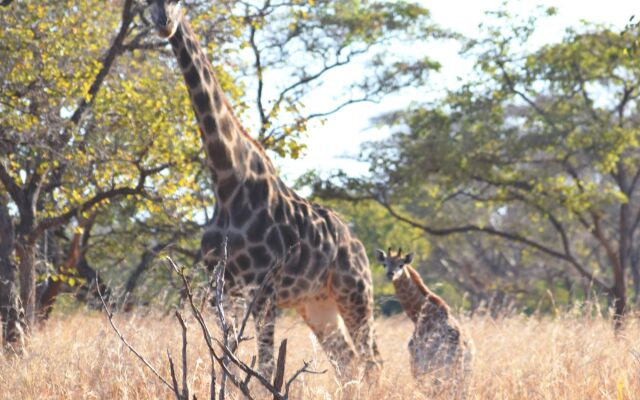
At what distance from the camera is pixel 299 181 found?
21.1 m

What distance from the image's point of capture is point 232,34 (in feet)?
42.1

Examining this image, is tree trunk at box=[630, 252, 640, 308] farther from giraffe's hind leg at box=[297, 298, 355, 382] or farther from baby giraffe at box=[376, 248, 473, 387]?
giraffe's hind leg at box=[297, 298, 355, 382]

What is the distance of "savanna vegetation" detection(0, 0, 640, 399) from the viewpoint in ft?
23.6

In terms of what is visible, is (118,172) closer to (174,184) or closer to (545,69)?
(174,184)

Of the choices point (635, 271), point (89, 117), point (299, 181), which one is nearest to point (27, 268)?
point (89, 117)

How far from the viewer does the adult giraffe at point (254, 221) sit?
Answer: 7.64 meters

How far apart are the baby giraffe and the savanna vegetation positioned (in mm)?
233

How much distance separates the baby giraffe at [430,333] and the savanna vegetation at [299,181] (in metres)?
0.23

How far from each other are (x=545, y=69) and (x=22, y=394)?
1553 cm

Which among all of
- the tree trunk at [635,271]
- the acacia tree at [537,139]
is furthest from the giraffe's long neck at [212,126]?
the tree trunk at [635,271]

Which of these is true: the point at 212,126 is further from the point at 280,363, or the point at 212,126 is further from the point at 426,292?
the point at 280,363

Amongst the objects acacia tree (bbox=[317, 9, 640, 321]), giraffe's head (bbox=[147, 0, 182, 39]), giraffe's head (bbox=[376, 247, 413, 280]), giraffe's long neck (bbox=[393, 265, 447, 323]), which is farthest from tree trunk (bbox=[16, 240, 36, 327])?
acacia tree (bbox=[317, 9, 640, 321])

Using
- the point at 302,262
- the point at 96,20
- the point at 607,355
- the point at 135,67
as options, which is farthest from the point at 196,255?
the point at 607,355

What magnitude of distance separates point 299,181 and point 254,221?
13.3m
